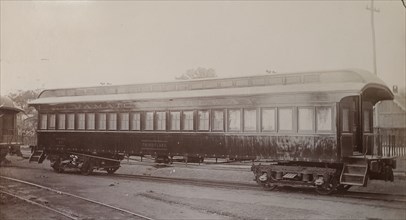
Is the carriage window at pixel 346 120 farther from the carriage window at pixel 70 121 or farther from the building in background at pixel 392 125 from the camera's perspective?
the carriage window at pixel 70 121

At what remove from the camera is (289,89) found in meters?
4.29

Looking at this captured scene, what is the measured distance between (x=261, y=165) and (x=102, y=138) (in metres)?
2.48

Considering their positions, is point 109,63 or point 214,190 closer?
point 109,63

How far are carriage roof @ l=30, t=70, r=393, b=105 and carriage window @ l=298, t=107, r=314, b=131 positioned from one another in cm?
21

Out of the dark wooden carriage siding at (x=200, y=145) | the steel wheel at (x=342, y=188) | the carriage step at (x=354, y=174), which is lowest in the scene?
the steel wheel at (x=342, y=188)

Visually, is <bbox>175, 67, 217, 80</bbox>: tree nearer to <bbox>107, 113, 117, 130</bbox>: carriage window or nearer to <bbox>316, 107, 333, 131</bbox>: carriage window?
<bbox>316, 107, 333, 131</bbox>: carriage window

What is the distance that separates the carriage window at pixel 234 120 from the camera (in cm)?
473

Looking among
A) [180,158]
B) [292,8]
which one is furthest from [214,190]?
[292,8]

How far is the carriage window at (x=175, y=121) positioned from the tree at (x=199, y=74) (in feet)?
3.25

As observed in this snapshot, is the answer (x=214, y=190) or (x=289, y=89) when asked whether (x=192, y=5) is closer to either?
(x=289, y=89)

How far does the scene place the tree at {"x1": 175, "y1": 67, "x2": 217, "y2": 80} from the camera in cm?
388

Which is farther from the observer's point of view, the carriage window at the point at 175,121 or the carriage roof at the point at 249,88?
the carriage window at the point at 175,121

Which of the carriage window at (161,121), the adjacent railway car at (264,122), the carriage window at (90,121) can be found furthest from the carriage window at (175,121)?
the carriage window at (90,121)

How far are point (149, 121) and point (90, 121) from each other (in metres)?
1.16
